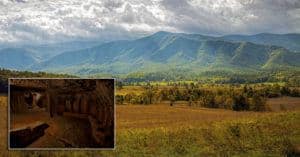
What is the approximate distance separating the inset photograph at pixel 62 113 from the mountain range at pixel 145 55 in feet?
54.3

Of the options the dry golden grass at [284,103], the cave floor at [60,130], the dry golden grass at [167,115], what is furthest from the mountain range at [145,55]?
the cave floor at [60,130]

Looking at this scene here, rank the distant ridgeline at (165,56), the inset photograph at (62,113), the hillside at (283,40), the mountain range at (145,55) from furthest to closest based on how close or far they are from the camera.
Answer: the hillside at (283,40) → the mountain range at (145,55) → the distant ridgeline at (165,56) → the inset photograph at (62,113)

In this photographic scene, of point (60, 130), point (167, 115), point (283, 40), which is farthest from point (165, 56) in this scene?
point (60, 130)

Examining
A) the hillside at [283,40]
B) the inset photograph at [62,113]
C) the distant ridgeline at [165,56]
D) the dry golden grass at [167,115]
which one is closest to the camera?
the inset photograph at [62,113]

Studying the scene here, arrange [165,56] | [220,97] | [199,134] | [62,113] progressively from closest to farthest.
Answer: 1. [62,113]
2. [199,134]
3. [220,97]
4. [165,56]

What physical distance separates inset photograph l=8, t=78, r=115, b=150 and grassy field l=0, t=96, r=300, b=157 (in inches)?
68.6

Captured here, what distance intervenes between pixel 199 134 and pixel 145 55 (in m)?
77.4

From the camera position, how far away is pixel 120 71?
44188mm

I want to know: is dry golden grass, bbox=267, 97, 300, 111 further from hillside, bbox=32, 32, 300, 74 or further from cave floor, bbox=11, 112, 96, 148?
hillside, bbox=32, 32, 300, 74

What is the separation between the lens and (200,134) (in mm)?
19016

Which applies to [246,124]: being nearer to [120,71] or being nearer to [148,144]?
[148,144]

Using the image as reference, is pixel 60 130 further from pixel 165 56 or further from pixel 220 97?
pixel 165 56

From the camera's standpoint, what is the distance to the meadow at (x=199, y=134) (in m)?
A: 17.2

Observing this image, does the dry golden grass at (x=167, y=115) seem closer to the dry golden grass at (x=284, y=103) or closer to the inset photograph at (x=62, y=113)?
the dry golden grass at (x=284, y=103)
